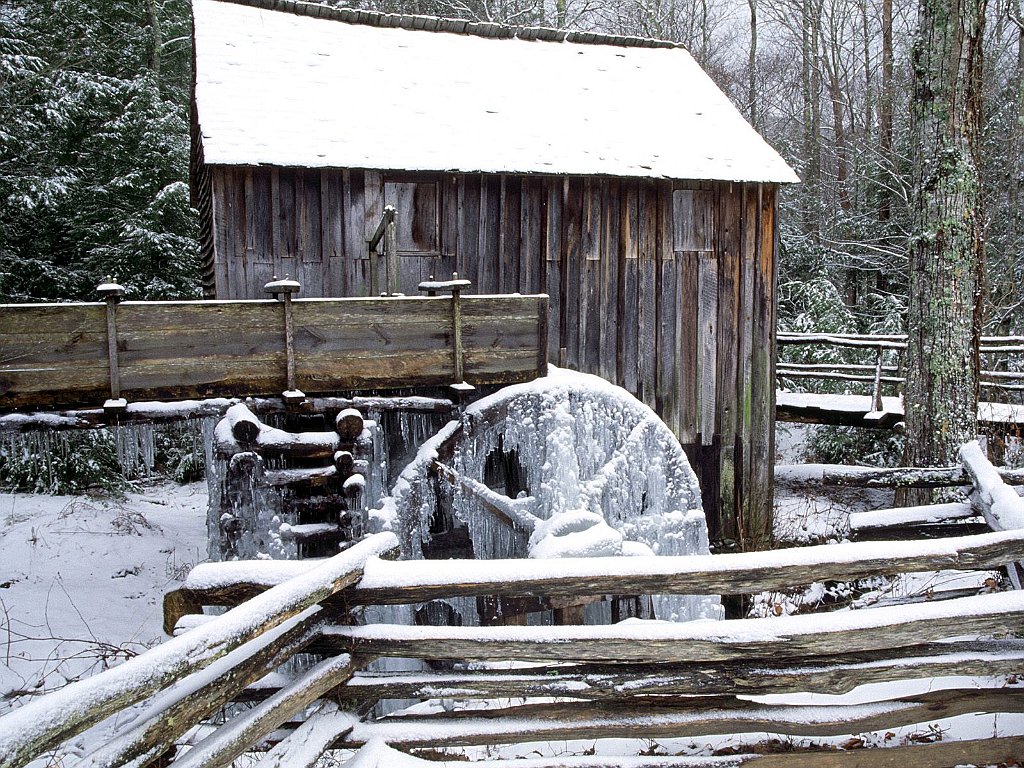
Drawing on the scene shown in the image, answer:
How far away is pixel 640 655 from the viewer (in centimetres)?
400

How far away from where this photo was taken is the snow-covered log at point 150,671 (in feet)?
7.16

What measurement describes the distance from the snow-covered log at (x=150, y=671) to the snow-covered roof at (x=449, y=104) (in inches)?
180

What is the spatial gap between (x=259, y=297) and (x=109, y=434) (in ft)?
22.7

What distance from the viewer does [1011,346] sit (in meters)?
10.5

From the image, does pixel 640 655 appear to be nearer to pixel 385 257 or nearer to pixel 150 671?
pixel 150 671

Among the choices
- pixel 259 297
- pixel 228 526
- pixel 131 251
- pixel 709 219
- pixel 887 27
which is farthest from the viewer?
pixel 887 27

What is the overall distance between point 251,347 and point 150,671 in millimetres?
3657

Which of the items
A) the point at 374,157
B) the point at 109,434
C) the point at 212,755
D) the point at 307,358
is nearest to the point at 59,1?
the point at 109,434

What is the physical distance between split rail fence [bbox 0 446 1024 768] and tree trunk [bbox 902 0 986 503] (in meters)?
2.96

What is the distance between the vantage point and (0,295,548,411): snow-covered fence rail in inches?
213

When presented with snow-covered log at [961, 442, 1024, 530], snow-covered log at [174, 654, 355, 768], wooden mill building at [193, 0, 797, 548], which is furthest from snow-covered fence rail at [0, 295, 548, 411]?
Result: snow-covered log at [961, 442, 1024, 530]

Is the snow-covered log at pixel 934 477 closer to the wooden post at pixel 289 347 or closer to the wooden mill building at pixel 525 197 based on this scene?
the wooden mill building at pixel 525 197

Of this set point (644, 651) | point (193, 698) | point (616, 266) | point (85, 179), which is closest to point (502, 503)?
point (616, 266)

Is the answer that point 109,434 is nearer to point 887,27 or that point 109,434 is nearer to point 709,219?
point 709,219
